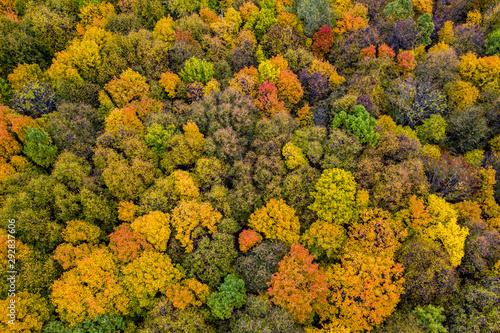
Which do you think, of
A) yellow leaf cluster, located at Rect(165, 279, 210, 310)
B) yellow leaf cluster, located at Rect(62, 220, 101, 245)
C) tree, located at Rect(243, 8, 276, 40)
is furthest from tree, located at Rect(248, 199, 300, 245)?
tree, located at Rect(243, 8, 276, 40)

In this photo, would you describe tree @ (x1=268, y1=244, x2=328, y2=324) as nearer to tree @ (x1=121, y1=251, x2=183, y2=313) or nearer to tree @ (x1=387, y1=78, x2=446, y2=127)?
tree @ (x1=121, y1=251, x2=183, y2=313)

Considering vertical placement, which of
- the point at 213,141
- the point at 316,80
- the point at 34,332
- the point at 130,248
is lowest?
the point at 34,332

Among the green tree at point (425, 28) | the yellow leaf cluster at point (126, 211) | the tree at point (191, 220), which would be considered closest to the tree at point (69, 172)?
the yellow leaf cluster at point (126, 211)

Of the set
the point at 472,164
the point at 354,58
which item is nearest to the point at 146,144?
the point at 354,58

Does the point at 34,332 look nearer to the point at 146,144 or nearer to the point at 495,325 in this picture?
the point at 146,144

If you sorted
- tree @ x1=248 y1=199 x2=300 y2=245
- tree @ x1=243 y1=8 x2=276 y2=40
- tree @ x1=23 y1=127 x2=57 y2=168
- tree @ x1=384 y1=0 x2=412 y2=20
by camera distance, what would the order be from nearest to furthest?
tree @ x1=248 y1=199 x2=300 y2=245
tree @ x1=23 y1=127 x2=57 y2=168
tree @ x1=384 y1=0 x2=412 y2=20
tree @ x1=243 y1=8 x2=276 y2=40
